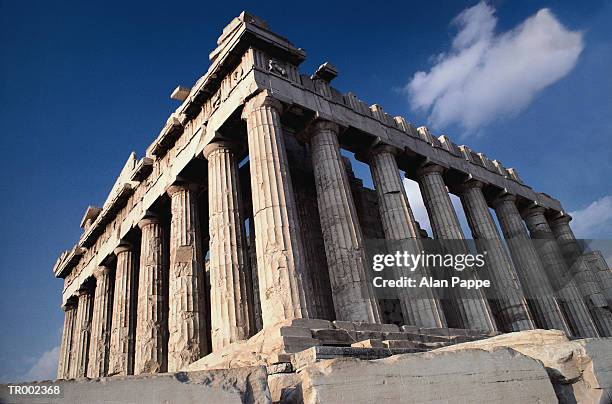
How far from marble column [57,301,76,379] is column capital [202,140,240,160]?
1683cm

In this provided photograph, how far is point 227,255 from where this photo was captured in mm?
12703

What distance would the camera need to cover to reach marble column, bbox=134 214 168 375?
610 inches

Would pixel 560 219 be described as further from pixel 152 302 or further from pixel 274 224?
pixel 152 302

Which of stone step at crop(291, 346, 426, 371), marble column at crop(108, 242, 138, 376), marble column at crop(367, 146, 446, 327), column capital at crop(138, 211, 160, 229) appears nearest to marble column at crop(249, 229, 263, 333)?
column capital at crop(138, 211, 160, 229)

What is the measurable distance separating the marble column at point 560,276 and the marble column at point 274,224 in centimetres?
1677

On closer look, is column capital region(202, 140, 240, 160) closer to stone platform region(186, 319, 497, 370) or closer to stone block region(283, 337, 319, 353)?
stone platform region(186, 319, 497, 370)

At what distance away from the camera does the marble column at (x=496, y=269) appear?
17.3 metres

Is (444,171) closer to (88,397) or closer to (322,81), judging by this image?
(322,81)

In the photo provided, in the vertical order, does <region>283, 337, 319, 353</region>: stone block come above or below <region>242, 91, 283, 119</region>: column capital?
below

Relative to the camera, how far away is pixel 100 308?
21.4 meters

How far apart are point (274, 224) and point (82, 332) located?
697 inches

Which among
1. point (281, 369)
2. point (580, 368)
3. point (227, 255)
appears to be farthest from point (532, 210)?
point (281, 369)

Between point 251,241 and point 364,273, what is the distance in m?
7.98

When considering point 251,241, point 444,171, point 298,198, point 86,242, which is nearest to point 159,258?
point 251,241
